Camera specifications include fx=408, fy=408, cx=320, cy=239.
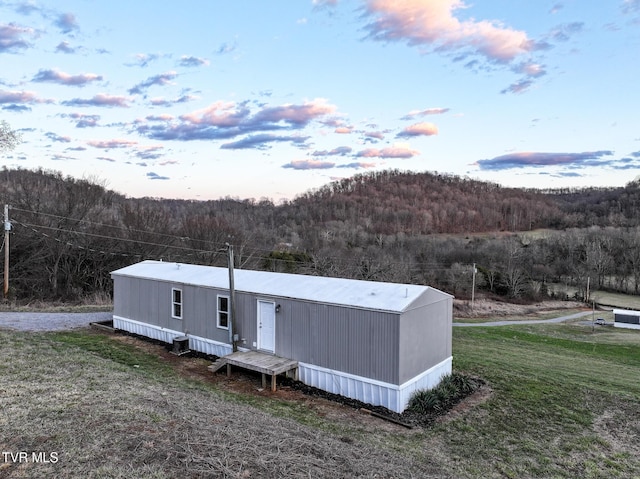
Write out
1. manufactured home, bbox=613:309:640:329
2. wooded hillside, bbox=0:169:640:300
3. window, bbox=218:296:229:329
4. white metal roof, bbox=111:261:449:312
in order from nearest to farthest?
1. white metal roof, bbox=111:261:449:312
2. window, bbox=218:296:229:329
3. wooded hillside, bbox=0:169:640:300
4. manufactured home, bbox=613:309:640:329

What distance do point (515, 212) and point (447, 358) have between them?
8833 centimetres

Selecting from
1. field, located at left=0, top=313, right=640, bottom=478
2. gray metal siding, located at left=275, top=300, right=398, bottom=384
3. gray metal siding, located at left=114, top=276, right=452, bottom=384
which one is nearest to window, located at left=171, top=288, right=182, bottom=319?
gray metal siding, located at left=114, top=276, right=452, bottom=384

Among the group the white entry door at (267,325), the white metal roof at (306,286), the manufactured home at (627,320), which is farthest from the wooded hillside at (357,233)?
the manufactured home at (627,320)

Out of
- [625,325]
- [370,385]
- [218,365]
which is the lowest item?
[625,325]

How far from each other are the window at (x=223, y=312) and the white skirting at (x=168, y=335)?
58cm

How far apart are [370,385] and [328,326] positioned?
164 centimetres

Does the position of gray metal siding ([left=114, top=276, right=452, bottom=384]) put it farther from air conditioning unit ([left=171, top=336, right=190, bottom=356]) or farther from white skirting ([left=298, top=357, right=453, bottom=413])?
air conditioning unit ([left=171, top=336, right=190, bottom=356])

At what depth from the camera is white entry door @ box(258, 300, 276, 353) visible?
10953mm

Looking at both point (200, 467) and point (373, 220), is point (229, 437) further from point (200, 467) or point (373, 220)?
point (373, 220)

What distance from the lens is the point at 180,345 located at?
12.6 m

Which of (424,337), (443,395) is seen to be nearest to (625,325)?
(443,395)

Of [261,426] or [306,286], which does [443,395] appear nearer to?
[306,286]

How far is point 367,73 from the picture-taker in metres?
20.1

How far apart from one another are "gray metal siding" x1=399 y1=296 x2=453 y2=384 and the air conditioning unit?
7.13m
